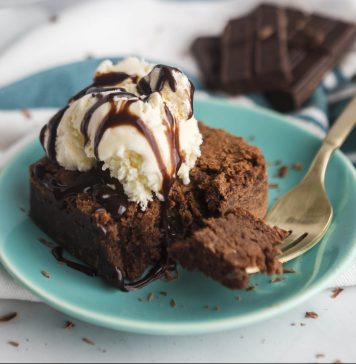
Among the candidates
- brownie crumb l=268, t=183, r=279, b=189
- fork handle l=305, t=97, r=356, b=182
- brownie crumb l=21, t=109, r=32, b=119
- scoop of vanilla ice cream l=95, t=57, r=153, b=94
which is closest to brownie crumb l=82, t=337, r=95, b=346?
scoop of vanilla ice cream l=95, t=57, r=153, b=94

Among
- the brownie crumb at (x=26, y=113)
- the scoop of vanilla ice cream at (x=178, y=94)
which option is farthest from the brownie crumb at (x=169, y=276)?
the brownie crumb at (x=26, y=113)

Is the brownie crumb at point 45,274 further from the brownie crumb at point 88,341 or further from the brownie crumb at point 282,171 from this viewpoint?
the brownie crumb at point 282,171

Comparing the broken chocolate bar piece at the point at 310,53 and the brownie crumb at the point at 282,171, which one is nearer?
the brownie crumb at the point at 282,171

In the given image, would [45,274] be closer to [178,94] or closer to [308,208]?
[178,94]

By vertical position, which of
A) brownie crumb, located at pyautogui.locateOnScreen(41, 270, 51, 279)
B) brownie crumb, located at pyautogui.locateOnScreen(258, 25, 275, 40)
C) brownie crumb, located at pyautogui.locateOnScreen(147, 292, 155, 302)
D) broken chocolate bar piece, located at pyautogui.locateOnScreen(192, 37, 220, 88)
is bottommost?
brownie crumb, located at pyautogui.locateOnScreen(147, 292, 155, 302)

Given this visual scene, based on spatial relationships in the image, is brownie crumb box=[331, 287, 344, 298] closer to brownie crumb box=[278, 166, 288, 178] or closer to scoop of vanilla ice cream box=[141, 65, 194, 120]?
brownie crumb box=[278, 166, 288, 178]

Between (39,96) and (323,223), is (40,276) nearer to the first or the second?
(323,223)

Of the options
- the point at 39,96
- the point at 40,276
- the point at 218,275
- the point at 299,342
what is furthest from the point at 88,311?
the point at 39,96
